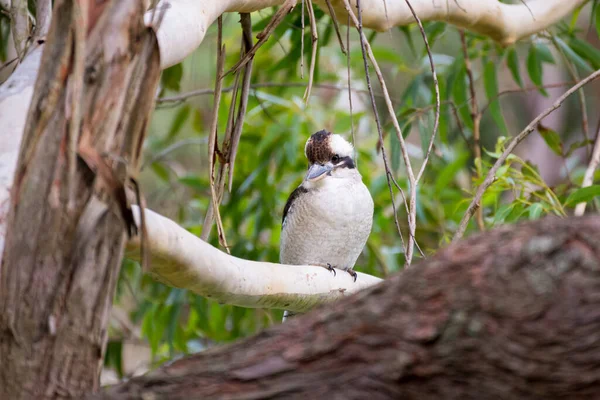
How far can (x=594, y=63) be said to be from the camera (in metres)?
3.30

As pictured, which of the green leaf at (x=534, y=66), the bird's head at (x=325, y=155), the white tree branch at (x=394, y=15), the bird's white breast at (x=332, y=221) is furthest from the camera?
the green leaf at (x=534, y=66)

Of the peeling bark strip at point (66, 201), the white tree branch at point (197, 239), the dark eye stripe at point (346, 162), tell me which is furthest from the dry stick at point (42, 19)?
the dark eye stripe at point (346, 162)

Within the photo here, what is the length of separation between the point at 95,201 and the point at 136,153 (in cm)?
8

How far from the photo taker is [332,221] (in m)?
2.93

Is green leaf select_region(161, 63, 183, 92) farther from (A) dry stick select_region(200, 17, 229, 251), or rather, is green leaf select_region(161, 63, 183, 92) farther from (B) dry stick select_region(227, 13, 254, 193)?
(A) dry stick select_region(200, 17, 229, 251)

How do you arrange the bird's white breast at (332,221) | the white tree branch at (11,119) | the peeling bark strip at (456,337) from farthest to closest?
the bird's white breast at (332,221) < the white tree branch at (11,119) < the peeling bark strip at (456,337)

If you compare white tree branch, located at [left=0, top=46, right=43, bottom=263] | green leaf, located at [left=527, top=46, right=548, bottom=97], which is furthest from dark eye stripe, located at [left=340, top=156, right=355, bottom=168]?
white tree branch, located at [left=0, top=46, right=43, bottom=263]

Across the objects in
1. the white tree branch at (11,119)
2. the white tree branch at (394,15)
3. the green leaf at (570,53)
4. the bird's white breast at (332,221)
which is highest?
the white tree branch at (394,15)

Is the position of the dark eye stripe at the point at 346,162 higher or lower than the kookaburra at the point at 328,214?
higher

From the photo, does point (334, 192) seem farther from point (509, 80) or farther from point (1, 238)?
point (509, 80)

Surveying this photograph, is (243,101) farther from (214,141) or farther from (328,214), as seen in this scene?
(328,214)

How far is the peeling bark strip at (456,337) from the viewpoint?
3.08 ft

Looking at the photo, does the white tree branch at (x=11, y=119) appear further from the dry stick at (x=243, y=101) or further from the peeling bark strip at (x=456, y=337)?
the dry stick at (x=243, y=101)

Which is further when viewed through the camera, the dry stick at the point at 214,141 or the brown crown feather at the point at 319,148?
the brown crown feather at the point at 319,148
